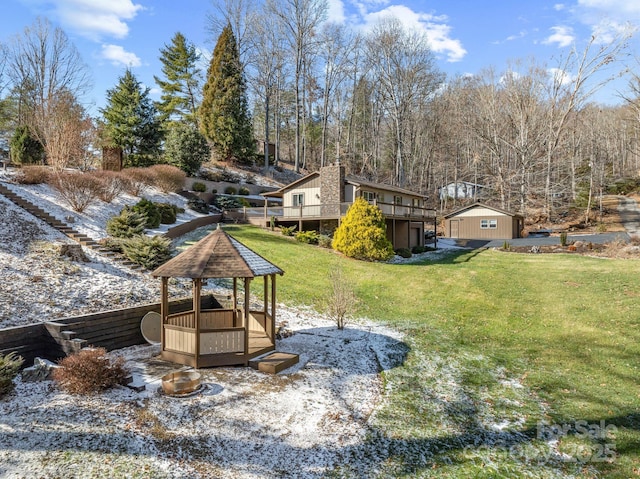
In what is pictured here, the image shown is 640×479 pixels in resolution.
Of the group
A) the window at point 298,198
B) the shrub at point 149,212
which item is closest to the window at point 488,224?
the window at point 298,198

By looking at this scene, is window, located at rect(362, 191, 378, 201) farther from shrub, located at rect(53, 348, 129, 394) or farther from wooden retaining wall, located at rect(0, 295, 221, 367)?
shrub, located at rect(53, 348, 129, 394)

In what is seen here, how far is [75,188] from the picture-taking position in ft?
63.4

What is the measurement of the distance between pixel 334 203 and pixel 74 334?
1943cm

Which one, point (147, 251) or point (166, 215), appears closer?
point (147, 251)

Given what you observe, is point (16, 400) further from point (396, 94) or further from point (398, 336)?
point (396, 94)

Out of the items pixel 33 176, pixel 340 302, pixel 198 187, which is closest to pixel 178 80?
pixel 198 187

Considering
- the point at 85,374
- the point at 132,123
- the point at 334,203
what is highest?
the point at 132,123

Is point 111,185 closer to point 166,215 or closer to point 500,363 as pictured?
point 166,215

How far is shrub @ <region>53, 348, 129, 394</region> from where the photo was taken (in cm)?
726

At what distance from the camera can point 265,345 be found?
35.3 feet

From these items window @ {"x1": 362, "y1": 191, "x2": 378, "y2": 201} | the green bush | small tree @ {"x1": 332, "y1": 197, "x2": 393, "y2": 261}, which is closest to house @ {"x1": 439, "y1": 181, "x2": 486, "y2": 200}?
window @ {"x1": 362, "y1": 191, "x2": 378, "y2": 201}

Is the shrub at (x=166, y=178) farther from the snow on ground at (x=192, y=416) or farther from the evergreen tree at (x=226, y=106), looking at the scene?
the snow on ground at (x=192, y=416)

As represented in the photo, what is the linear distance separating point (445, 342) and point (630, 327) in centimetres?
642

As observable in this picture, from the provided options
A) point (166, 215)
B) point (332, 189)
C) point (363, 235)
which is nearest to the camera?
point (363, 235)
